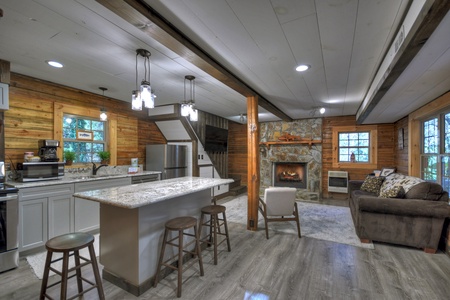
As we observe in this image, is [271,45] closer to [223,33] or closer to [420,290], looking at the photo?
[223,33]

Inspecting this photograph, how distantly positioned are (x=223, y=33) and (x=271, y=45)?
1.74 feet

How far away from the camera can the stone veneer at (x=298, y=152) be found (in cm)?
608

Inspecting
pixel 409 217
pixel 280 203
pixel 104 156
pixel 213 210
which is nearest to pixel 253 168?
pixel 280 203

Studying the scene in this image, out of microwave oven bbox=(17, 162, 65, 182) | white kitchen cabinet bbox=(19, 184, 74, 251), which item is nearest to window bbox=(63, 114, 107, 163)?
microwave oven bbox=(17, 162, 65, 182)

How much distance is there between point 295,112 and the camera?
5.47m

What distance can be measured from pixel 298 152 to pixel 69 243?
→ 233 inches

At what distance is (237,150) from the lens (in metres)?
7.30

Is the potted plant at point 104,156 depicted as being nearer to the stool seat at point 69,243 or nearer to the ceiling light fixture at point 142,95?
the ceiling light fixture at point 142,95

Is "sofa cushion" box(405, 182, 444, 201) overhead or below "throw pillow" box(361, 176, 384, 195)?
overhead

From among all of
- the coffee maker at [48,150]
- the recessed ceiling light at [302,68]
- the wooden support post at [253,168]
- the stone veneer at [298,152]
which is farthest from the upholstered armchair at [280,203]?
the coffee maker at [48,150]

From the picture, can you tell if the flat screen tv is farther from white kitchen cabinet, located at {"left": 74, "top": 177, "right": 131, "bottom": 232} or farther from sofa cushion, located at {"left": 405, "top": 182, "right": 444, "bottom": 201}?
sofa cushion, located at {"left": 405, "top": 182, "right": 444, "bottom": 201}

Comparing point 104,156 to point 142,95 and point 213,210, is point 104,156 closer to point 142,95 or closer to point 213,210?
point 142,95

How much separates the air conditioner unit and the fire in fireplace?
0.67 m

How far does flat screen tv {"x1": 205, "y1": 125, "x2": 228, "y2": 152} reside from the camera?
18.8ft
